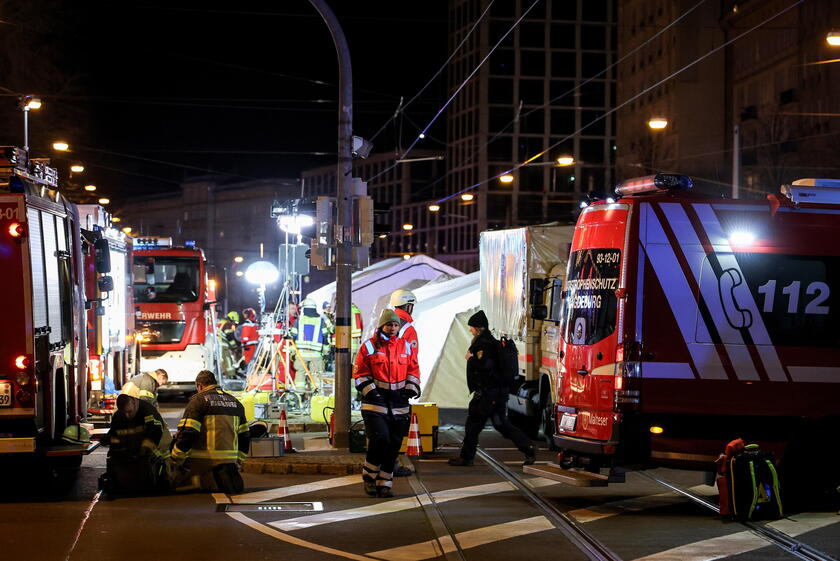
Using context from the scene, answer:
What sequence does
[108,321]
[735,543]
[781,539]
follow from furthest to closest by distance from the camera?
[108,321], [781,539], [735,543]

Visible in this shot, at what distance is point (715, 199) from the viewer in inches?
452

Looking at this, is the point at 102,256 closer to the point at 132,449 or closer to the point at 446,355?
the point at 132,449

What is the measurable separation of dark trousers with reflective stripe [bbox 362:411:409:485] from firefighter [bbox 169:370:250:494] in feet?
4.31

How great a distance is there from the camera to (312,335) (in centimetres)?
2450

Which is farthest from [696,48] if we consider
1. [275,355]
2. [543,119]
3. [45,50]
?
[275,355]

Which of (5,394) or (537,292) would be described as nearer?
(5,394)

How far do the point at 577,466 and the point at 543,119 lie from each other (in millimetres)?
93896

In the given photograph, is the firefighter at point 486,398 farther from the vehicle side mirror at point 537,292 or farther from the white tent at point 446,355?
the white tent at point 446,355

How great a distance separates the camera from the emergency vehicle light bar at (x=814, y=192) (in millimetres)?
11625

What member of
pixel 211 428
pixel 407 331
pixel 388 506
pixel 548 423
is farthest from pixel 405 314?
pixel 548 423

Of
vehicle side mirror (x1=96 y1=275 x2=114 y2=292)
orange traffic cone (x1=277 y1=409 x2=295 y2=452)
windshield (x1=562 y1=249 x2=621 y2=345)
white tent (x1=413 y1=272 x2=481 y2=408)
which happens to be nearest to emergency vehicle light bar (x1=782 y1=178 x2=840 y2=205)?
windshield (x1=562 y1=249 x2=621 y2=345)

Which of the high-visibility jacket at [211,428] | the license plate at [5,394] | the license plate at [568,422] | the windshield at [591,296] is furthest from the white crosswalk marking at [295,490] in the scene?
the windshield at [591,296]

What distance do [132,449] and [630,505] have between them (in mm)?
4869

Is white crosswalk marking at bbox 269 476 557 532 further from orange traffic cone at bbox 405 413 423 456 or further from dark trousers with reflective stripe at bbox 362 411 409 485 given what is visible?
orange traffic cone at bbox 405 413 423 456
